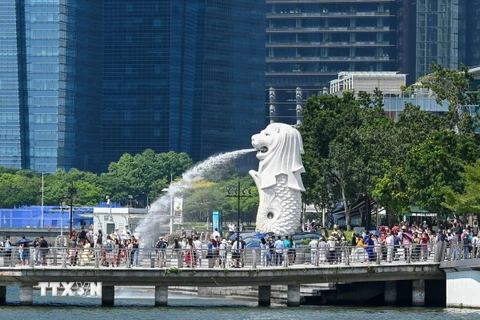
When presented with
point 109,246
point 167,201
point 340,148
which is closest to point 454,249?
point 109,246

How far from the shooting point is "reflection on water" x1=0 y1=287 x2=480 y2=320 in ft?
220

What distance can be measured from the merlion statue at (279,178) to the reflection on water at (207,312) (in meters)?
16.3

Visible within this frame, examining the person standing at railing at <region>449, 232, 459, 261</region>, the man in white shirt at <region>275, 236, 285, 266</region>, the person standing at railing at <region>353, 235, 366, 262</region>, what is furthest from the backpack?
the person standing at railing at <region>449, 232, 459, 261</region>

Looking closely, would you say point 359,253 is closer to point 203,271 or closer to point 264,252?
point 264,252

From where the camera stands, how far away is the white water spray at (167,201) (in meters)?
106

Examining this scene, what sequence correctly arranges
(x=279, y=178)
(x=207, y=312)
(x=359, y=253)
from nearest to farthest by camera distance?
(x=207, y=312) → (x=359, y=253) → (x=279, y=178)

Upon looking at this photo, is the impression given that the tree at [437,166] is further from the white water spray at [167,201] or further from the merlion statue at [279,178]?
the white water spray at [167,201]

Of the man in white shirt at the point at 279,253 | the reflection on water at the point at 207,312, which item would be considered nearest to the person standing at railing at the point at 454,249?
the reflection on water at the point at 207,312

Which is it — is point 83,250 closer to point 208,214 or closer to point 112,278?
point 112,278

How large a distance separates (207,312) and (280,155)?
2340 cm

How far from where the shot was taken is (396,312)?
230 feet


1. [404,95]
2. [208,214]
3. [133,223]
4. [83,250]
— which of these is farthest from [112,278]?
[404,95]

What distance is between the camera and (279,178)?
92125 mm

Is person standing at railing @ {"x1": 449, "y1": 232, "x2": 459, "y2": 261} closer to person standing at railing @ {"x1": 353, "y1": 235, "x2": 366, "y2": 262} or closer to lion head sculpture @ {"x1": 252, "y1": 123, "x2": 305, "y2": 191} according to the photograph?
person standing at railing @ {"x1": 353, "y1": 235, "x2": 366, "y2": 262}
